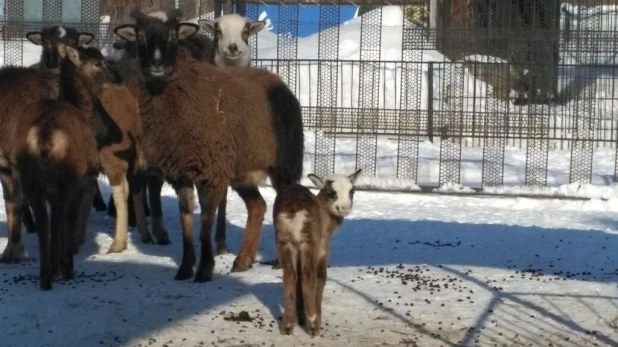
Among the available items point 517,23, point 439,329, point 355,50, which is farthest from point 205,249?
point 355,50

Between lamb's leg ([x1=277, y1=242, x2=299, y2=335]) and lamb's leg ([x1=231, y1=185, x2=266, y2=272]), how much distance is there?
2.73 meters

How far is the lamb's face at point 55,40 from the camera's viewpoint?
12805 mm

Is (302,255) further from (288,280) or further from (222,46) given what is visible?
(222,46)

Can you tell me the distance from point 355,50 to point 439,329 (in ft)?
54.2

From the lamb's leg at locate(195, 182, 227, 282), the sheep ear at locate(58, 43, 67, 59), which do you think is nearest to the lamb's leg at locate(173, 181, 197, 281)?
the lamb's leg at locate(195, 182, 227, 282)

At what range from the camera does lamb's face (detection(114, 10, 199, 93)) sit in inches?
452

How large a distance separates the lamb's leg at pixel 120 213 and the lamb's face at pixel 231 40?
6.66 feet

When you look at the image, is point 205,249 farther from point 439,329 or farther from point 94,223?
point 94,223

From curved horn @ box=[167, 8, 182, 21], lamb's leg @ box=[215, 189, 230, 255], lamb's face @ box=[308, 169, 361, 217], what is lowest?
lamb's leg @ box=[215, 189, 230, 255]

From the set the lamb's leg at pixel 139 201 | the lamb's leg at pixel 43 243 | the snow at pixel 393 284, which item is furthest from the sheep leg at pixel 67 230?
the lamb's leg at pixel 139 201

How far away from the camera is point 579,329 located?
9.69m

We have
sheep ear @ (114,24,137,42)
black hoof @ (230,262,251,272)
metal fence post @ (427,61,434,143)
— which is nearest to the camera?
sheep ear @ (114,24,137,42)

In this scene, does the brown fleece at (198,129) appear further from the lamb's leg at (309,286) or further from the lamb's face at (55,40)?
the lamb's leg at (309,286)

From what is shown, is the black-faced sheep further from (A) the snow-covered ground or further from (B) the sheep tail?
(B) the sheep tail
